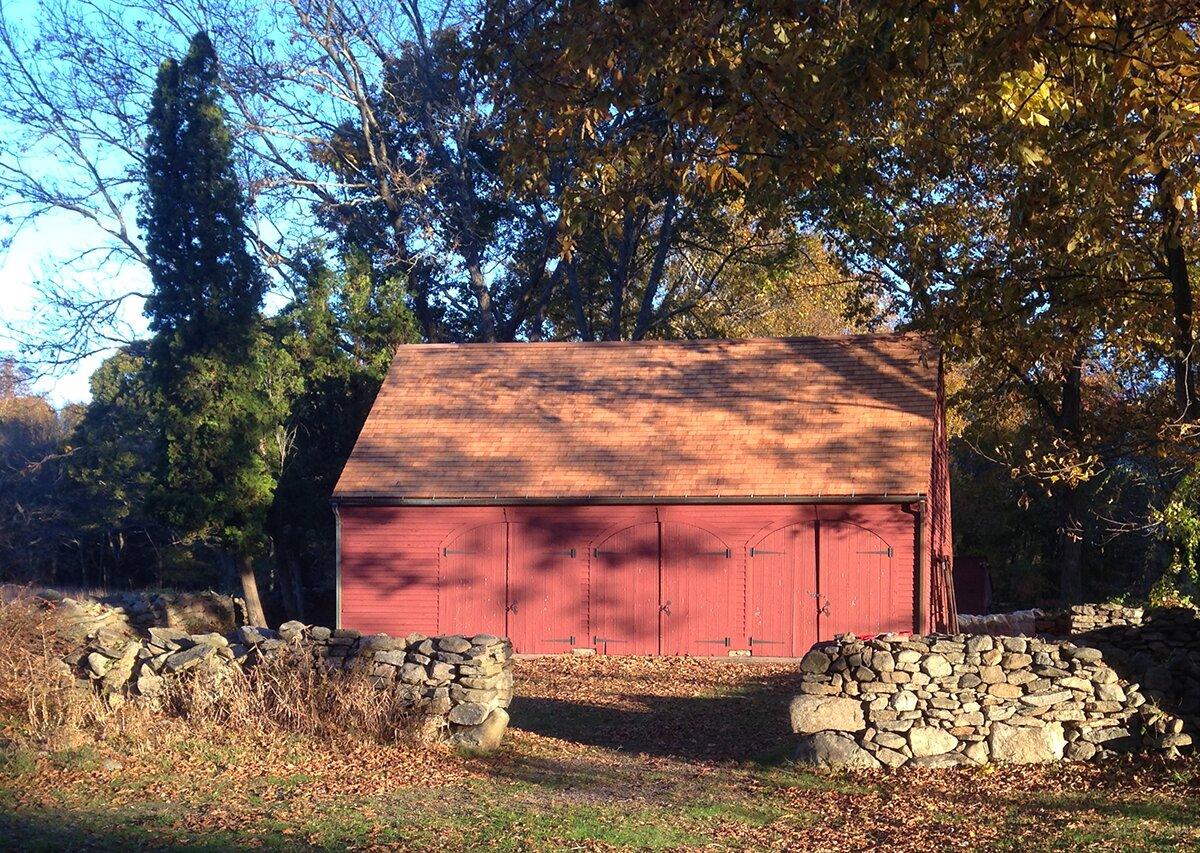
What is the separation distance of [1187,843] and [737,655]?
1258cm

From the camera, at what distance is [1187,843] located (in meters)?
8.65

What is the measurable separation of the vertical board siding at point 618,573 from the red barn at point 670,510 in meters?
0.03

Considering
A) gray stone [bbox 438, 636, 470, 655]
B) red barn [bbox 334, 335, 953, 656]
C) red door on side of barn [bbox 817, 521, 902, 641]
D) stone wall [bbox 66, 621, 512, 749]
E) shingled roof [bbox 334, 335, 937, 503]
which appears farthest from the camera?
shingled roof [bbox 334, 335, 937, 503]

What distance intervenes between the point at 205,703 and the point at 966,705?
750cm

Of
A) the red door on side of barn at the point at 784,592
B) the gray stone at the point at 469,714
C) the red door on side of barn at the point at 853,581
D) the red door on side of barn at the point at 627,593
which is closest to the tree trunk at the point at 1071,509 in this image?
the red door on side of barn at the point at 853,581

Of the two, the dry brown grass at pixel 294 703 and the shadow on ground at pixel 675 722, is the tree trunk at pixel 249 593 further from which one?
the dry brown grass at pixel 294 703

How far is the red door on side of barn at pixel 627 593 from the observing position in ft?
70.6

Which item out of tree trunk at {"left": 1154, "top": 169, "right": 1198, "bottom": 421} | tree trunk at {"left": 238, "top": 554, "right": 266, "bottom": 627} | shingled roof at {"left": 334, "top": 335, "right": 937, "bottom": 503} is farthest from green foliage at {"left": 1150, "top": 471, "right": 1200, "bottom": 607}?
tree trunk at {"left": 238, "top": 554, "right": 266, "bottom": 627}

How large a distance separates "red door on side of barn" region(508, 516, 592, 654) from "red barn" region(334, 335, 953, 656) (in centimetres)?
4

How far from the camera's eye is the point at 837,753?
37.9ft

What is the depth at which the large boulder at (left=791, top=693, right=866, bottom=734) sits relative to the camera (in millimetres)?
11641

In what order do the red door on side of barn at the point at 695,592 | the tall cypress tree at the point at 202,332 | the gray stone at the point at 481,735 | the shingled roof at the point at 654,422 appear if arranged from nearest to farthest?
the gray stone at the point at 481,735 → the red door on side of barn at the point at 695,592 → the shingled roof at the point at 654,422 → the tall cypress tree at the point at 202,332

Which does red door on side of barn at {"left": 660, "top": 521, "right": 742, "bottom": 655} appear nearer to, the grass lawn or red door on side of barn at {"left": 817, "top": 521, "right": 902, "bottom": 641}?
red door on side of barn at {"left": 817, "top": 521, "right": 902, "bottom": 641}

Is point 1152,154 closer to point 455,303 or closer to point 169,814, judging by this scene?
point 169,814
